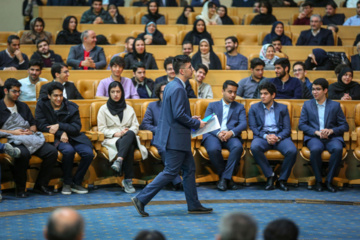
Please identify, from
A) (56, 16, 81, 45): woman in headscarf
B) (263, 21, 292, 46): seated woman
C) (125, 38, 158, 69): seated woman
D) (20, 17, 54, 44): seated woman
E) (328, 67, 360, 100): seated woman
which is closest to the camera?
(328, 67, 360, 100): seated woman

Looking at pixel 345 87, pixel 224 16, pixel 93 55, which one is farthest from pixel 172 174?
pixel 224 16

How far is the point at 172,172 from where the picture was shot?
5.09 meters

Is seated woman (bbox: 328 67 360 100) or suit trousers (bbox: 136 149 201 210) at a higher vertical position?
seated woman (bbox: 328 67 360 100)

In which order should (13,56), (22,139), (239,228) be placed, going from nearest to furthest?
(239,228)
(22,139)
(13,56)

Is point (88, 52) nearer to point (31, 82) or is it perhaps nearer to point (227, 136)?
point (31, 82)

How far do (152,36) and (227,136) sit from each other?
131 inches

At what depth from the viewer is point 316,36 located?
9.66 meters

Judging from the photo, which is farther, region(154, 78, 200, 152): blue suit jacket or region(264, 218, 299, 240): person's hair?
region(154, 78, 200, 152): blue suit jacket

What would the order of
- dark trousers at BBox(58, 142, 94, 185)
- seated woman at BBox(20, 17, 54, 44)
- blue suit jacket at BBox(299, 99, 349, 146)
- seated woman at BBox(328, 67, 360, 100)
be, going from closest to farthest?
dark trousers at BBox(58, 142, 94, 185) → blue suit jacket at BBox(299, 99, 349, 146) → seated woman at BBox(328, 67, 360, 100) → seated woman at BBox(20, 17, 54, 44)

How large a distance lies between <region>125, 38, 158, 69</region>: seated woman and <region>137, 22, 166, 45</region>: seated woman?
0.88m

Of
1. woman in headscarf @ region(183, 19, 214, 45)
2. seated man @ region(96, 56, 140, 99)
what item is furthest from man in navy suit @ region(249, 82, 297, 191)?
woman in headscarf @ region(183, 19, 214, 45)

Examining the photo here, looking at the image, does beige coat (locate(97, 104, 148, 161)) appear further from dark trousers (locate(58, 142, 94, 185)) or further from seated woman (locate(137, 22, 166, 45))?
seated woman (locate(137, 22, 166, 45))

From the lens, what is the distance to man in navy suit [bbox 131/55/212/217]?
5047 mm

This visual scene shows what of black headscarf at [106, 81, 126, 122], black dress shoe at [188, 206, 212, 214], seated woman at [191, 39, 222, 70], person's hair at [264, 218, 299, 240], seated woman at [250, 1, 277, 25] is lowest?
black dress shoe at [188, 206, 212, 214]
